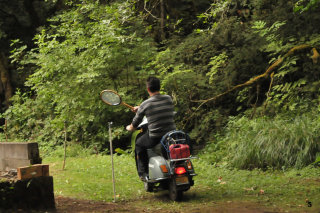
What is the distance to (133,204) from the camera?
630 centimetres

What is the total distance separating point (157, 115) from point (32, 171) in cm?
213

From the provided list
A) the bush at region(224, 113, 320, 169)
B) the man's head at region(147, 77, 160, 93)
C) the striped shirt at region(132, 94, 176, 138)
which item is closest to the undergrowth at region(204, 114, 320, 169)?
the bush at region(224, 113, 320, 169)

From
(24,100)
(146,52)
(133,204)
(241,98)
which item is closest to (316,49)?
(241,98)

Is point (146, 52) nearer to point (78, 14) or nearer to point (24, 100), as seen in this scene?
point (78, 14)

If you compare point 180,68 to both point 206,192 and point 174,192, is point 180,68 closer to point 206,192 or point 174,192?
point 206,192

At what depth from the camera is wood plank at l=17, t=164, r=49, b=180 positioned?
5.51m

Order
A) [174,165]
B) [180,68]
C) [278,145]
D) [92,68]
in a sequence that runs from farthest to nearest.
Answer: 1. [180,68]
2. [92,68]
3. [278,145]
4. [174,165]

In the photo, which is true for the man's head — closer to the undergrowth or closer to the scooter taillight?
the scooter taillight

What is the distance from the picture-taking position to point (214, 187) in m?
7.23

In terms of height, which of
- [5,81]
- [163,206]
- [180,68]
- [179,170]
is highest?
[5,81]

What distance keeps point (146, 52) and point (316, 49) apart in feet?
17.1

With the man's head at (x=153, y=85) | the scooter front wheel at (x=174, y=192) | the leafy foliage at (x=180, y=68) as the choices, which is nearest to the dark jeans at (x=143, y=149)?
the scooter front wheel at (x=174, y=192)

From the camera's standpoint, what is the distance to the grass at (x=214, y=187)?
20.0ft

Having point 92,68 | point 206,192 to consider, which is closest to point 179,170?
point 206,192
